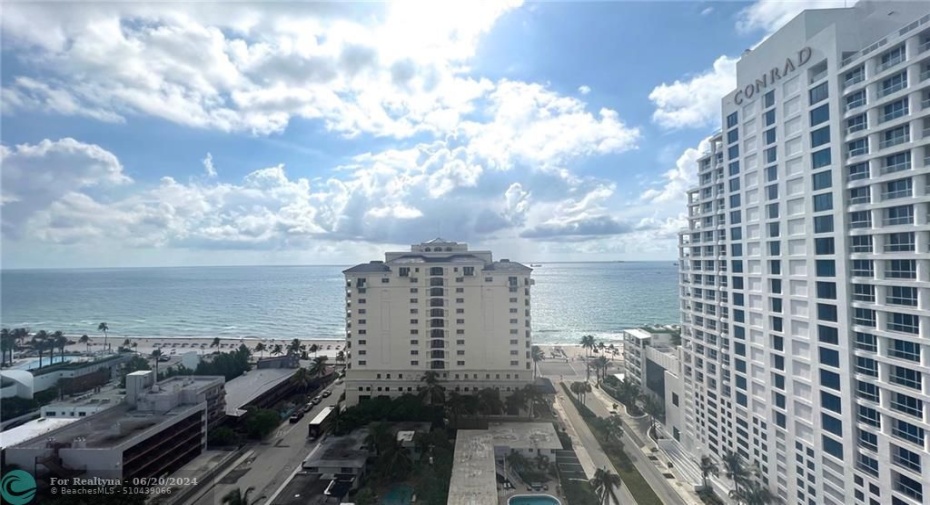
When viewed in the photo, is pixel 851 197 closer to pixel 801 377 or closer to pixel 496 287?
pixel 801 377

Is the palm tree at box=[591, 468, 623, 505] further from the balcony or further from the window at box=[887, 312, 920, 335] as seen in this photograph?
the balcony

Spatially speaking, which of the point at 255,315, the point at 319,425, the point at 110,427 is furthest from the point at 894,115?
the point at 255,315

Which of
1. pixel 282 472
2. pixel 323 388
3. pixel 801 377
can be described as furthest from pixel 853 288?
pixel 323 388

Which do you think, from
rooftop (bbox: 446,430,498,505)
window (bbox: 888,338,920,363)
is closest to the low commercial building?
rooftop (bbox: 446,430,498,505)

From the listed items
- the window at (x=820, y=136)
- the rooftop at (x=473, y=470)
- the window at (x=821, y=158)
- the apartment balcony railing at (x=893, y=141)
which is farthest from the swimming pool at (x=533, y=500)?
the apartment balcony railing at (x=893, y=141)

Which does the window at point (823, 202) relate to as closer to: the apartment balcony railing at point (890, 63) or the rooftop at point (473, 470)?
the apartment balcony railing at point (890, 63)
